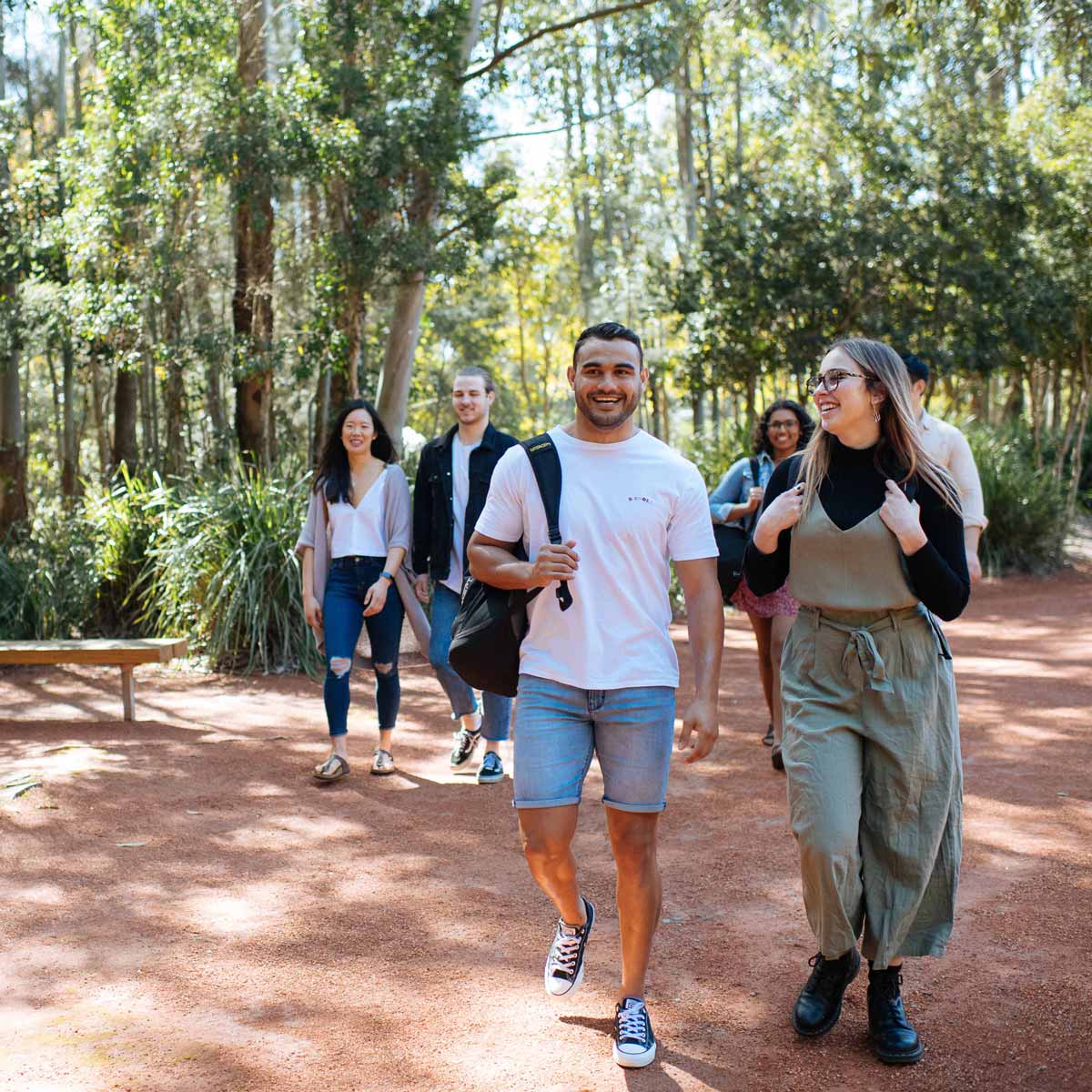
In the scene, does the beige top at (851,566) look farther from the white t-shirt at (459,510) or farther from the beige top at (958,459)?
the white t-shirt at (459,510)

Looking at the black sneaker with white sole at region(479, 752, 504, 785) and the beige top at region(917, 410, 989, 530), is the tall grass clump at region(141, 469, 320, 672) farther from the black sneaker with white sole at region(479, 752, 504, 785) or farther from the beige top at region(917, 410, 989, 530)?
the beige top at region(917, 410, 989, 530)

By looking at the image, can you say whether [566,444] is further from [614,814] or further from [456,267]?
[456,267]

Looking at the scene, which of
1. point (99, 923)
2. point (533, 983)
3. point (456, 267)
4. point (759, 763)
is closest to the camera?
point (533, 983)

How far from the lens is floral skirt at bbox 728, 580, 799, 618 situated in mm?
6848

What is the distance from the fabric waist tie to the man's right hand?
0.79 metres

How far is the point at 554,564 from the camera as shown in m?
3.43

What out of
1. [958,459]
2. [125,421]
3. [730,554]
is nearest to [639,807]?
[730,554]

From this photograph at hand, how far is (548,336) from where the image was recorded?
4134 cm

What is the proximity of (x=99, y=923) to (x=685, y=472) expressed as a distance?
2.83 meters

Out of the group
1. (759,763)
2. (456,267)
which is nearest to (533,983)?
(759,763)

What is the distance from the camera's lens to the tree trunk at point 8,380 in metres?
14.6

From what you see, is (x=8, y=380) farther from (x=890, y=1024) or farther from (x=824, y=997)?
(x=890, y=1024)

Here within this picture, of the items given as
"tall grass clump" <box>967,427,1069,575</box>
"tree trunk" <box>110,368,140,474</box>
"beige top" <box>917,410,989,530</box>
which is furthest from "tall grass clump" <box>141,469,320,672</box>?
"tall grass clump" <box>967,427,1069,575</box>

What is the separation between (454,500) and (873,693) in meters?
3.49
